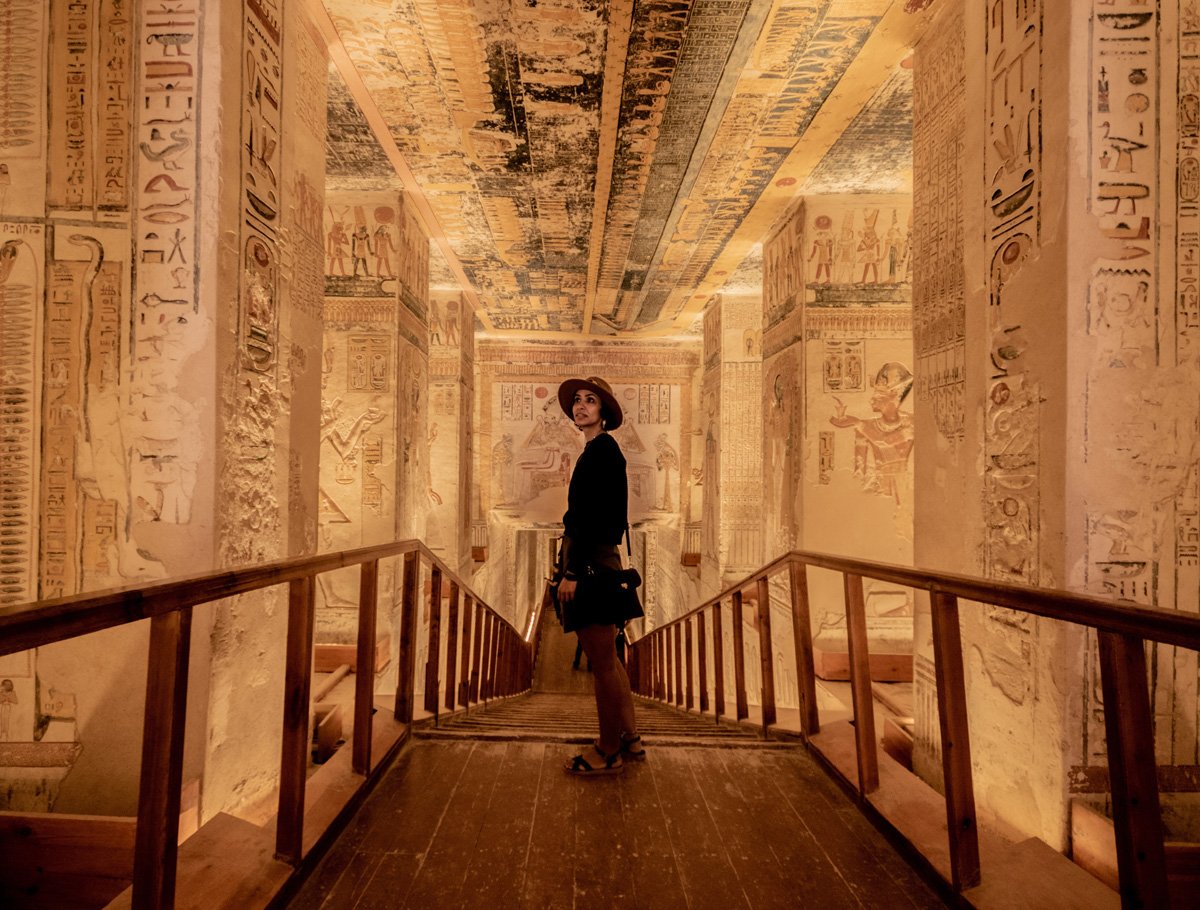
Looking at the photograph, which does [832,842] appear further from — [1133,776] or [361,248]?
[361,248]

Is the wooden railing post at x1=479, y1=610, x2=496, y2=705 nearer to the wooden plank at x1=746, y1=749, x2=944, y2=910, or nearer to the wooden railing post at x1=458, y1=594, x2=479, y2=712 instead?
the wooden railing post at x1=458, y1=594, x2=479, y2=712

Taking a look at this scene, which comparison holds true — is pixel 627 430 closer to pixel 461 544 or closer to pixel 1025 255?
pixel 461 544

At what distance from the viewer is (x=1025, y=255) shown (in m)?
2.67

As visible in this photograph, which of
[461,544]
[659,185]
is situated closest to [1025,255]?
[659,185]

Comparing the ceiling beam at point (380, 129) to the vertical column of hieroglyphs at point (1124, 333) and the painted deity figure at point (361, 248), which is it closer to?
the painted deity figure at point (361, 248)

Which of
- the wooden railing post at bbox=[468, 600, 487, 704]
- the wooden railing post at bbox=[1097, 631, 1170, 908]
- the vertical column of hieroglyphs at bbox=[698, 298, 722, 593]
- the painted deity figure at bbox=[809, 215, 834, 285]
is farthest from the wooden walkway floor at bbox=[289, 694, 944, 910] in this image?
the vertical column of hieroglyphs at bbox=[698, 298, 722, 593]

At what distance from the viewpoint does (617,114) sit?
4.50 metres

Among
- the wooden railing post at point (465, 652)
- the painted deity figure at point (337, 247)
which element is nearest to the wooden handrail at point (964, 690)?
the wooden railing post at point (465, 652)

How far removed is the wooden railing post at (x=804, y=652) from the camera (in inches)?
115

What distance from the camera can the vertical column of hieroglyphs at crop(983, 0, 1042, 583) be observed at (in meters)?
2.62

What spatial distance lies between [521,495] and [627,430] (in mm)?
2347

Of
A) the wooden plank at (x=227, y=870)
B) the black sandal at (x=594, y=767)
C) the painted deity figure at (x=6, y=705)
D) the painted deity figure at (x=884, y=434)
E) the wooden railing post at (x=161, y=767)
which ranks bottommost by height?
the black sandal at (x=594, y=767)

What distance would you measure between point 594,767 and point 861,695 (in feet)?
3.55

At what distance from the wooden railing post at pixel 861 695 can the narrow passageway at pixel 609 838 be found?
142 millimetres
